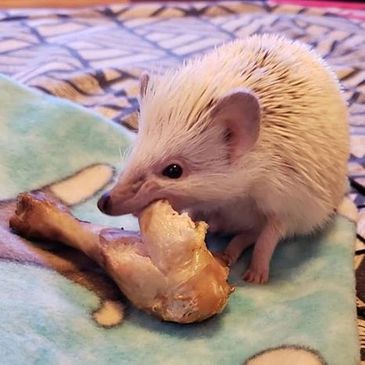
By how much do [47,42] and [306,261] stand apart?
4.03ft

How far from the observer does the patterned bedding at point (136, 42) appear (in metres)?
1.71

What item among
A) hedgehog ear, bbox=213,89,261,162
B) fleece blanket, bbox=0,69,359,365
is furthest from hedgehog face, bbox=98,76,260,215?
fleece blanket, bbox=0,69,359,365

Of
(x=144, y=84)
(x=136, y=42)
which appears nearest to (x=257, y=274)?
(x=144, y=84)

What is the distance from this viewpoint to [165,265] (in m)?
0.94

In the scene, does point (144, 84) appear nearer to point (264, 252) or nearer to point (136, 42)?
point (264, 252)

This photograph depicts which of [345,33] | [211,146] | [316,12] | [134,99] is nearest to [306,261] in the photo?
[211,146]

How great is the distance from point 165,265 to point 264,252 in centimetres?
23

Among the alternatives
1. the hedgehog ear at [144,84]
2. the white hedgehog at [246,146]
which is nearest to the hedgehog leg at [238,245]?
the white hedgehog at [246,146]

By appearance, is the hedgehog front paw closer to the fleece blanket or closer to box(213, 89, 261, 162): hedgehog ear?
the fleece blanket

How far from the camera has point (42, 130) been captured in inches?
53.1

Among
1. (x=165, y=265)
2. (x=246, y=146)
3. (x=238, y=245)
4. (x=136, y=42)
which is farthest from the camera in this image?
(x=136, y=42)

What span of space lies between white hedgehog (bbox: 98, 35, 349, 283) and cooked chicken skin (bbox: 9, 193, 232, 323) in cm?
5

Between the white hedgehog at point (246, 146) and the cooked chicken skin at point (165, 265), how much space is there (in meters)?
0.05

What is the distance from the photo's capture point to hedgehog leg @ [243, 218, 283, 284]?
1.10m
